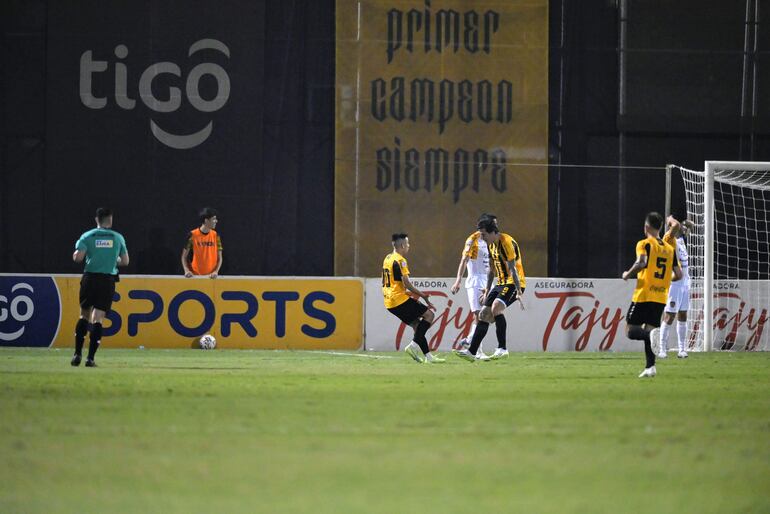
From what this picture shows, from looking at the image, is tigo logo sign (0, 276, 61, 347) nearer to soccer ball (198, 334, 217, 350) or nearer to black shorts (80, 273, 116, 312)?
soccer ball (198, 334, 217, 350)

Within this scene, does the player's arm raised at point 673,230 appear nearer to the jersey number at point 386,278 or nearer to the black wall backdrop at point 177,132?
the jersey number at point 386,278

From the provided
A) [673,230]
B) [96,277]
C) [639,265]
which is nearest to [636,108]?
[673,230]

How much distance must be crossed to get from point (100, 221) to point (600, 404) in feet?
22.8

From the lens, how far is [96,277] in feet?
48.0

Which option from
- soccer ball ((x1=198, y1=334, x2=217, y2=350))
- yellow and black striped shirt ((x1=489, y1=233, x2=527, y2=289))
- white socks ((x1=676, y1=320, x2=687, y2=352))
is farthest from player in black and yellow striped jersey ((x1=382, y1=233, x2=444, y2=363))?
soccer ball ((x1=198, y1=334, x2=217, y2=350))

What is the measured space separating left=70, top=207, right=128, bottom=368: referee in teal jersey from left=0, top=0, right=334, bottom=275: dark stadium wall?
24.2ft

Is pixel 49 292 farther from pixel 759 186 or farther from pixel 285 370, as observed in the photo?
pixel 759 186

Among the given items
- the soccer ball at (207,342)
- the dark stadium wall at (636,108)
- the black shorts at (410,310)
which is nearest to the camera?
the black shorts at (410,310)

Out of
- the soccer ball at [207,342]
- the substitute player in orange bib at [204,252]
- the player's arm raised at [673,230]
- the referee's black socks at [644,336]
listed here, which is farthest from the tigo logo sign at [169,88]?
the referee's black socks at [644,336]

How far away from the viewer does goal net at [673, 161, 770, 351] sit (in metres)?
20.3

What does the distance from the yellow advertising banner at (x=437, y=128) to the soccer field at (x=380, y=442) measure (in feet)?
29.9

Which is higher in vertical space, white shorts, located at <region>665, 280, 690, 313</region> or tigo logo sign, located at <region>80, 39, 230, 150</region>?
tigo logo sign, located at <region>80, 39, 230, 150</region>

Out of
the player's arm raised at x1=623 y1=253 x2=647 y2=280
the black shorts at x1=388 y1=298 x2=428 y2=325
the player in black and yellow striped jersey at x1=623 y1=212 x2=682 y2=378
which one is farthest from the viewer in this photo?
the black shorts at x1=388 y1=298 x2=428 y2=325

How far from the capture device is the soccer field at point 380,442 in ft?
18.1
